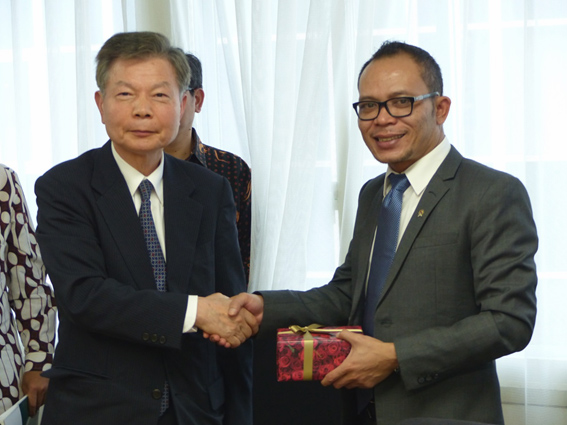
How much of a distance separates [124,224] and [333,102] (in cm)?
139

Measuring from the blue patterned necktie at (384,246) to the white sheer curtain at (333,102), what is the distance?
0.96 m

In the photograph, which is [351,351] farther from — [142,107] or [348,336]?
[142,107]

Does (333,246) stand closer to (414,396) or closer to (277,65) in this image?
(277,65)

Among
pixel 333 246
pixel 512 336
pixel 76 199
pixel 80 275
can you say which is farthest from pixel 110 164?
pixel 333 246

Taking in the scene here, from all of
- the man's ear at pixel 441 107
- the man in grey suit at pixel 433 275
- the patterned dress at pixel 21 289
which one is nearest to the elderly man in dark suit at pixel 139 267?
the man in grey suit at pixel 433 275

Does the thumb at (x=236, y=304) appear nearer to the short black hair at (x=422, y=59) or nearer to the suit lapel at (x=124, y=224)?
the suit lapel at (x=124, y=224)

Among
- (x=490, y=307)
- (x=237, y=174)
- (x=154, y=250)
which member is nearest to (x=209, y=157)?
(x=237, y=174)

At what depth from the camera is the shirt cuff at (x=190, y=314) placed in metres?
1.79

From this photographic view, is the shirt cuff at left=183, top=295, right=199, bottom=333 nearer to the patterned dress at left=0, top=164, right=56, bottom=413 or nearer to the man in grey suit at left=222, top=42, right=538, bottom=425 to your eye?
the man in grey suit at left=222, top=42, right=538, bottom=425

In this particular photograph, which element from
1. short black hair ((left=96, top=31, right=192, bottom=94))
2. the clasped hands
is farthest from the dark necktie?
short black hair ((left=96, top=31, right=192, bottom=94))

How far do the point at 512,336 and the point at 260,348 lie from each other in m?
0.92

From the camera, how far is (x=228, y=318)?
1862mm

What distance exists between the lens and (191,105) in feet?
8.76

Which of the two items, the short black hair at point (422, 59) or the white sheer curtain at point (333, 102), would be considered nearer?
the short black hair at point (422, 59)
